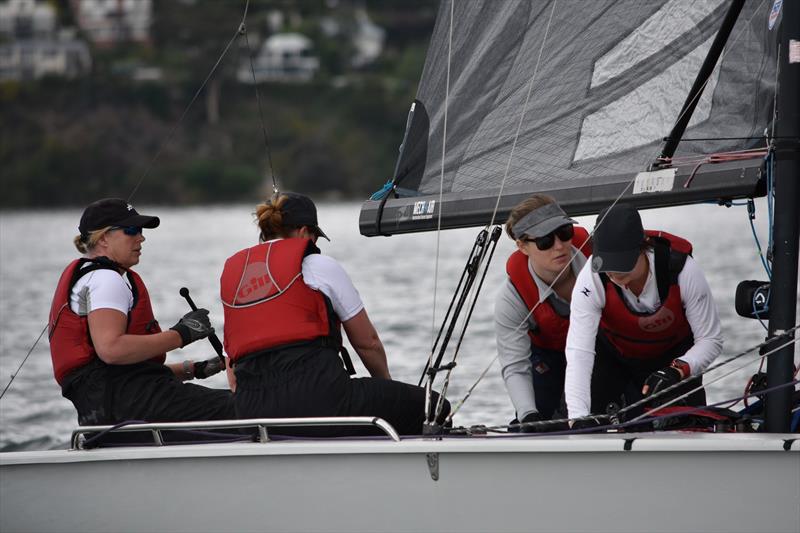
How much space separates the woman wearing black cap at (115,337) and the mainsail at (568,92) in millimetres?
688

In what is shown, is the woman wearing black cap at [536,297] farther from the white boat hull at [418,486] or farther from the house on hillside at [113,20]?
the house on hillside at [113,20]

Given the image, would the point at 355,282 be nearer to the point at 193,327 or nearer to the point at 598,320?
the point at 193,327

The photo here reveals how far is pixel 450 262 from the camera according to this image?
59.9 feet

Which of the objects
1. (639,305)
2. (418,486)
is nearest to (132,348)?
(418,486)

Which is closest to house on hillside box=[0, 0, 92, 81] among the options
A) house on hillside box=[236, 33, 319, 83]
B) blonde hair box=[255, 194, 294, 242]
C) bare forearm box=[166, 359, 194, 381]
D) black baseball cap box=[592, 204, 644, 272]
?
house on hillside box=[236, 33, 319, 83]

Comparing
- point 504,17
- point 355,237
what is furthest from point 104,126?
point 504,17

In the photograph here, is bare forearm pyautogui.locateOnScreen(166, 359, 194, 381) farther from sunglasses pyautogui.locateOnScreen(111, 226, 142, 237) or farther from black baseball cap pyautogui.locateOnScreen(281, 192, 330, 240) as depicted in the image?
black baseball cap pyautogui.locateOnScreen(281, 192, 330, 240)

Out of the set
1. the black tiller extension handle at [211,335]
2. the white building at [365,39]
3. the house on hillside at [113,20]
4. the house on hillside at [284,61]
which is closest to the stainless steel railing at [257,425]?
the black tiller extension handle at [211,335]

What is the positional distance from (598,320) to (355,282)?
12130mm

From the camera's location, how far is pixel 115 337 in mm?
3275

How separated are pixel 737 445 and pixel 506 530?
55cm

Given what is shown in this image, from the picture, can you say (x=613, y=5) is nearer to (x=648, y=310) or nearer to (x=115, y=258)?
(x=648, y=310)

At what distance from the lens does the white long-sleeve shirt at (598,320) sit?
312 centimetres

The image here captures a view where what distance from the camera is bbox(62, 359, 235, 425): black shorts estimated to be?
3.41 meters
